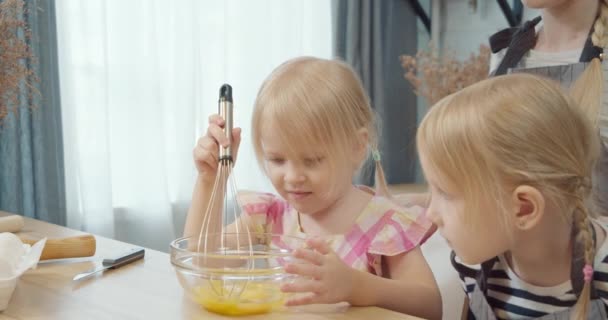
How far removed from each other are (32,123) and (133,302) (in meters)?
1.27

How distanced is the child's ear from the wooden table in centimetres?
18

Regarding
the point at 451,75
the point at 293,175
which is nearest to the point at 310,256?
the point at 293,175

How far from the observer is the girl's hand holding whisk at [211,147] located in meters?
0.83

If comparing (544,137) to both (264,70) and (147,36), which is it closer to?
(147,36)

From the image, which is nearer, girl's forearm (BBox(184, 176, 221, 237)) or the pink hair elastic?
the pink hair elastic

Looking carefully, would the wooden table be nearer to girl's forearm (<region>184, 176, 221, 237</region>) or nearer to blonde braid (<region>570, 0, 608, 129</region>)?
girl's forearm (<region>184, 176, 221, 237</region>)

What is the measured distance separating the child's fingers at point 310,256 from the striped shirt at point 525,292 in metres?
0.33

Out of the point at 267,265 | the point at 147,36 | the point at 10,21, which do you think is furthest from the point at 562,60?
the point at 147,36

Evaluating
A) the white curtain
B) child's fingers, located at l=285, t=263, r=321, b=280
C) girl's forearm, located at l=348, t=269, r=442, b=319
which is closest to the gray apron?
girl's forearm, located at l=348, t=269, r=442, b=319

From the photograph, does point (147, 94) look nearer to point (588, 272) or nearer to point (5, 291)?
point (5, 291)

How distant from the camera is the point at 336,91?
0.98 meters

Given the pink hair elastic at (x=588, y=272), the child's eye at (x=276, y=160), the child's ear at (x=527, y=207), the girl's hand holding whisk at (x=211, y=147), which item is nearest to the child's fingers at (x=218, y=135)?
the girl's hand holding whisk at (x=211, y=147)

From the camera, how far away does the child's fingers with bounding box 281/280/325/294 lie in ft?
2.15

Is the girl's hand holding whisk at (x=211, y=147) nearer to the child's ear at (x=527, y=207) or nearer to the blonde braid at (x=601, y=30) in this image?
the child's ear at (x=527, y=207)
